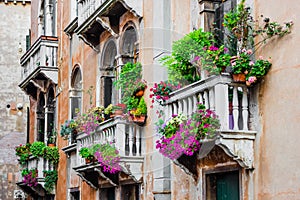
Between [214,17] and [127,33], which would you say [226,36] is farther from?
[127,33]

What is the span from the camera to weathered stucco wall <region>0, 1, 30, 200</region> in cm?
2702

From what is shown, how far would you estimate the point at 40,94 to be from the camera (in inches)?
836

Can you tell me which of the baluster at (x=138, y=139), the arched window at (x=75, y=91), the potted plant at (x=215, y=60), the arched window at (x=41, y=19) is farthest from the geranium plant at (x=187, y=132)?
the arched window at (x=41, y=19)

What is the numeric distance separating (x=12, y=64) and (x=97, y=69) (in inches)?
511

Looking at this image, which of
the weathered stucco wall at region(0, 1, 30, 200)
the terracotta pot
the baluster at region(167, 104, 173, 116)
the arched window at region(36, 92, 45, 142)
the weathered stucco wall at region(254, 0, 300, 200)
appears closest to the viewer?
the weathered stucco wall at region(254, 0, 300, 200)

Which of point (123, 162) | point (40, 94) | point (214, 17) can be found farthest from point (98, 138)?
point (40, 94)

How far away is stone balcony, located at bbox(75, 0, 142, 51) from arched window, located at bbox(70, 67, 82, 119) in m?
1.85

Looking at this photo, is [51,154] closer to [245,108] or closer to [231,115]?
[231,115]

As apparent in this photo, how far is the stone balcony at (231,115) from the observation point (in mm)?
9102

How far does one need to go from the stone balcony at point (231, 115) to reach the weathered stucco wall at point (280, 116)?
0.17 meters

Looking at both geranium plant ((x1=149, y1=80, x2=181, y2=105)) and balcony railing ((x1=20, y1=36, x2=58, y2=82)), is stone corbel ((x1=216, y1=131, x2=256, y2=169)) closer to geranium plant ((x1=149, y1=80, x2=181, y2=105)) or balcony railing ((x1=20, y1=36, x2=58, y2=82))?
geranium plant ((x1=149, y1=80, x2=181, y2=105))

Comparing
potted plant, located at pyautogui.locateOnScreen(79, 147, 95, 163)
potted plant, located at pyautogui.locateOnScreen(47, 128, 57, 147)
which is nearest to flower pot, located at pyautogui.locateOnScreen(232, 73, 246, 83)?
potted plant, located at pyautogui.locateOnScreen(79, 147, 95, 163)

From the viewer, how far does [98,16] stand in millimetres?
14234

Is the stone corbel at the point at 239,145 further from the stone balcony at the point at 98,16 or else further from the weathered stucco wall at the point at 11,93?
the weathered stucco wall at the point at 11,93
